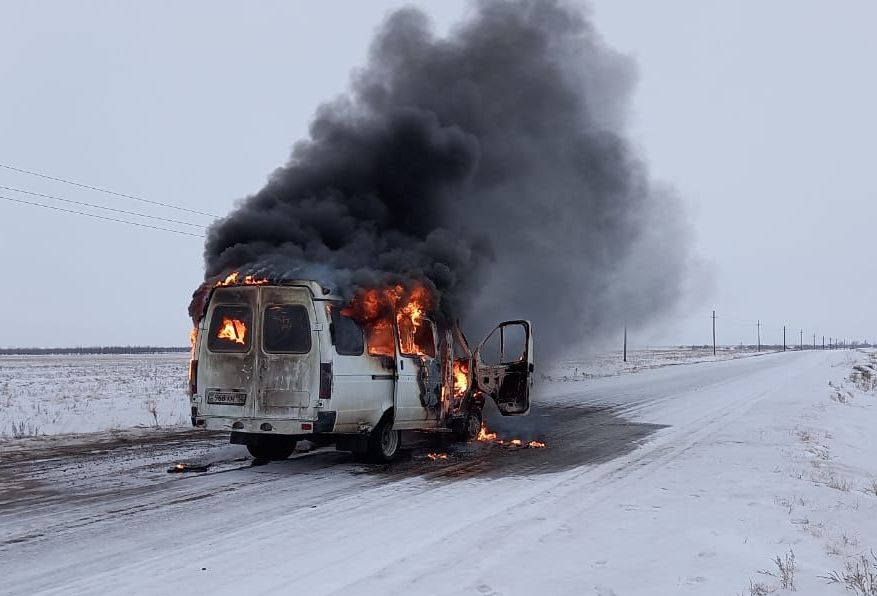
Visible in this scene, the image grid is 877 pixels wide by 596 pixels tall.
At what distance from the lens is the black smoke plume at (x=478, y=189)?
10836 millimetres

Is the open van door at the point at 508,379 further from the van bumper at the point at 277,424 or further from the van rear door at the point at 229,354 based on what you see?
the van rear door at the point at 229,354

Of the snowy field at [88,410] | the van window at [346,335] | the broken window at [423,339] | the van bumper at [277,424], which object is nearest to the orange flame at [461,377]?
the broken window at [423,339]

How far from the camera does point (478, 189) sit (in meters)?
17.4

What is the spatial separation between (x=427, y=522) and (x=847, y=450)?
8617 millimetres

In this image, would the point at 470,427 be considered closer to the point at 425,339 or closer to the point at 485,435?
the point at 485,435

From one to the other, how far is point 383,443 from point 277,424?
5.41 feet

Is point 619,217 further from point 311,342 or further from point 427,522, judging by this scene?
point 427,522

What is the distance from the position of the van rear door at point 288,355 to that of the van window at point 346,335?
0.29 metres

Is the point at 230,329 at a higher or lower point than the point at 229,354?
higher

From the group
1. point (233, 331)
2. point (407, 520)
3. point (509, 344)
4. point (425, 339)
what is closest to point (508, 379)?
point (425, 339)

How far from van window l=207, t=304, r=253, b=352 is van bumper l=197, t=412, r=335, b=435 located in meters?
0.89

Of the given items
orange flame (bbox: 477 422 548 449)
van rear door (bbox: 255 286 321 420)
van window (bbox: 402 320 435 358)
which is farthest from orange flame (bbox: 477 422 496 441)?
van rear door (bbox: 255 286 321 420)

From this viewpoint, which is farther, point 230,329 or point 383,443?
point 383,443

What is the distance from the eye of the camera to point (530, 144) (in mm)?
19078
